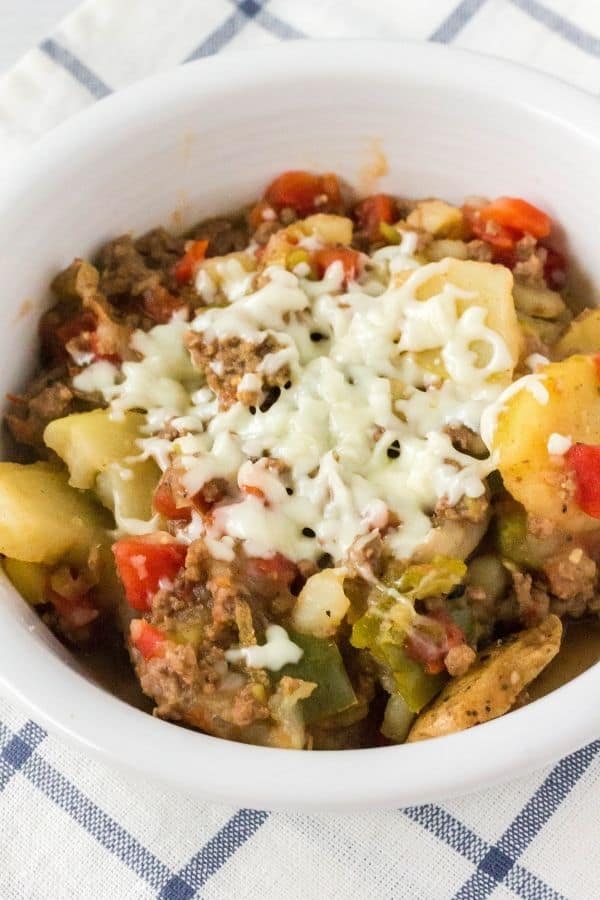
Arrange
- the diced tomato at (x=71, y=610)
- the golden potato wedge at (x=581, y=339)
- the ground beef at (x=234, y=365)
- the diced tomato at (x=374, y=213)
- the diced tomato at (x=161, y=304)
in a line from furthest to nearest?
the diced tomato at (x=374, y=213) < the diced tomato at (x=161, y=304) < the golden potato wedge at (x=581, y=339) < the ground beef at (x=234, y=365) < the diced tomato at (x=71, y=610)

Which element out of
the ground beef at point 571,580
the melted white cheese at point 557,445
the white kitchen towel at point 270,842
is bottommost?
the white kitchen towel at point 270,842

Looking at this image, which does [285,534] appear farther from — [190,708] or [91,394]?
[91,394]

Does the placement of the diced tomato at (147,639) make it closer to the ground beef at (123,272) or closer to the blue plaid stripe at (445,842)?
the blue plaid stripe at (445,842)

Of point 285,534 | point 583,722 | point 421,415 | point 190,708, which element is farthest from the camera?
point 421,415

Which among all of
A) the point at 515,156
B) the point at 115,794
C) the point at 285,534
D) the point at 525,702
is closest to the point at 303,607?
the point at 285,534

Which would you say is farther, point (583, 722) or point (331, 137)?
point (331, 137)

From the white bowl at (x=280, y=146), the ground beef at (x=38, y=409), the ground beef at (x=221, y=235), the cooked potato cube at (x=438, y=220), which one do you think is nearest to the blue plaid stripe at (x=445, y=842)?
the white bowl at (x=280, y=146)
